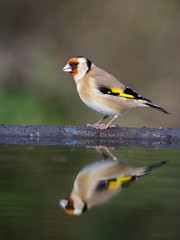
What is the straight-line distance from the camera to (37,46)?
1102cm

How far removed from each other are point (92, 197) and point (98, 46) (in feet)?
27.5

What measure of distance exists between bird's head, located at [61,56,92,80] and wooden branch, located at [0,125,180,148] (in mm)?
1037

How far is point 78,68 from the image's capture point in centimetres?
644

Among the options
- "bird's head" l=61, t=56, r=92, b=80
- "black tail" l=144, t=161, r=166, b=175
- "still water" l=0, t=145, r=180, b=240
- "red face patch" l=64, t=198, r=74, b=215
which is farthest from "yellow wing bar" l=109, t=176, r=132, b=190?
"bird's head" l=61, t=56, r=92, b=80

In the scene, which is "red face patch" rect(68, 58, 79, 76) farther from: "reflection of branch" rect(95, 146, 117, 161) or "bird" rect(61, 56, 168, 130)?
"reflection of branch" rect(95, 146, 117, 161)

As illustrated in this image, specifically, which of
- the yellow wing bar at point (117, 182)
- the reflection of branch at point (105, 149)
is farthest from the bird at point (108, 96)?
the yellow wing bar at point (117, 182)

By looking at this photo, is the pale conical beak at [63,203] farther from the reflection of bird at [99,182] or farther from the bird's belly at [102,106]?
the bird's belly at [102,106]

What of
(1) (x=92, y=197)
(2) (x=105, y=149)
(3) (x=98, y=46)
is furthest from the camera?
(3) (x=98, y=46)

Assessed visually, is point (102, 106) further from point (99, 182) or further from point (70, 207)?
point (70, 207)

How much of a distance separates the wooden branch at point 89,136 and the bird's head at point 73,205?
2433 millimetres

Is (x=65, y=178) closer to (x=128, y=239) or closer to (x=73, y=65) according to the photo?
(x=128, y=239)

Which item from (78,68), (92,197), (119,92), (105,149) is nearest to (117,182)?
(92,197)

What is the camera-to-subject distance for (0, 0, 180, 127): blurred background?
10.5m

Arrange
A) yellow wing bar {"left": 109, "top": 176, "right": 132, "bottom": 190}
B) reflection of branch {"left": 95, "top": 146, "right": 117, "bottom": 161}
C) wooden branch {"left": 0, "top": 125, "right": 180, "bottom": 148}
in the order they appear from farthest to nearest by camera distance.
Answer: wooden branch {"left": 0, "top": 125, "right": 180, "bottom": 148} → reflection of branch {"left": 95, "top": 146, "right": 117, "bottom": 161} → yellow wing bar {"left": 109, "top": 176, "right": 132, "bottom": 190}
